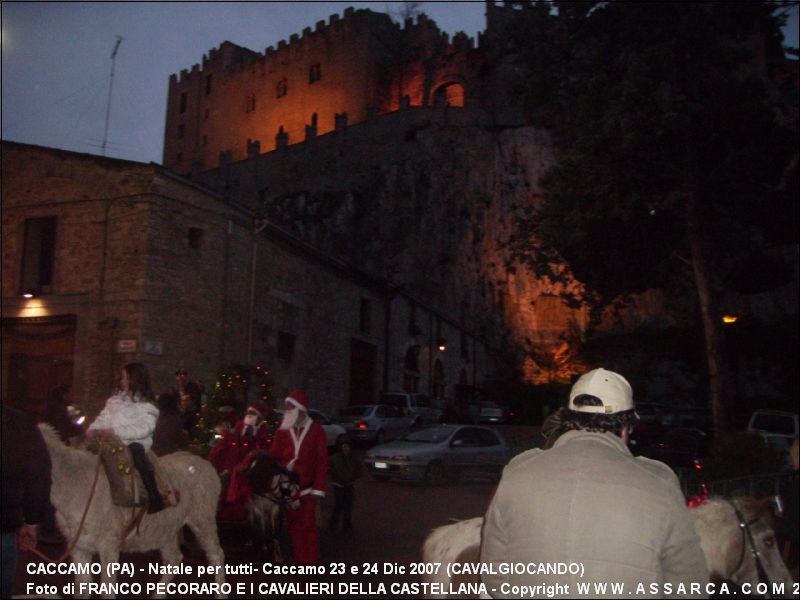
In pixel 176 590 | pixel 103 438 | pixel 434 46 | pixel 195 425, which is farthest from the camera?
pixel 434 46

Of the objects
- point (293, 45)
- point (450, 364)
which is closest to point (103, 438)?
point (450, 364)

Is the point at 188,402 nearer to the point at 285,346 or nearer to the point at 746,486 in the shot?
the point at 746,486

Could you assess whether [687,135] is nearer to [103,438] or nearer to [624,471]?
[103,438]

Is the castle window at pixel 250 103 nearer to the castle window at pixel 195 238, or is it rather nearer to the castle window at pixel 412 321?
the castle window at pixel 412 321

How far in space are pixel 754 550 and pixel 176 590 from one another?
16.6 ft

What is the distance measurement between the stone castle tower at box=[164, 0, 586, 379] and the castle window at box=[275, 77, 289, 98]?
0.14 metres

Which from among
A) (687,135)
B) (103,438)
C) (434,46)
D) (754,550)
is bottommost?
(754,550)

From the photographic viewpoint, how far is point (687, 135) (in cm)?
1923

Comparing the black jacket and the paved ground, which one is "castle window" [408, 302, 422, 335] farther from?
the black jacket

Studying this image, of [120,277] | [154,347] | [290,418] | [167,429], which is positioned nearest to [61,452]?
[167,429]

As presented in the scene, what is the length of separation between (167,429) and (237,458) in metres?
1.02

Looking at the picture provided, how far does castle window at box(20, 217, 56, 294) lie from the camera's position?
20.4 metres

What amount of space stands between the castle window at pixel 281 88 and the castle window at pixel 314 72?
3018 mm

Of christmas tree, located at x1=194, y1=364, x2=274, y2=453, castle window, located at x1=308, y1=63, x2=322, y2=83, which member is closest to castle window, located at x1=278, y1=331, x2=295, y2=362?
christmas tree, located at x1=194, y1=364, x2=274, y2=453
